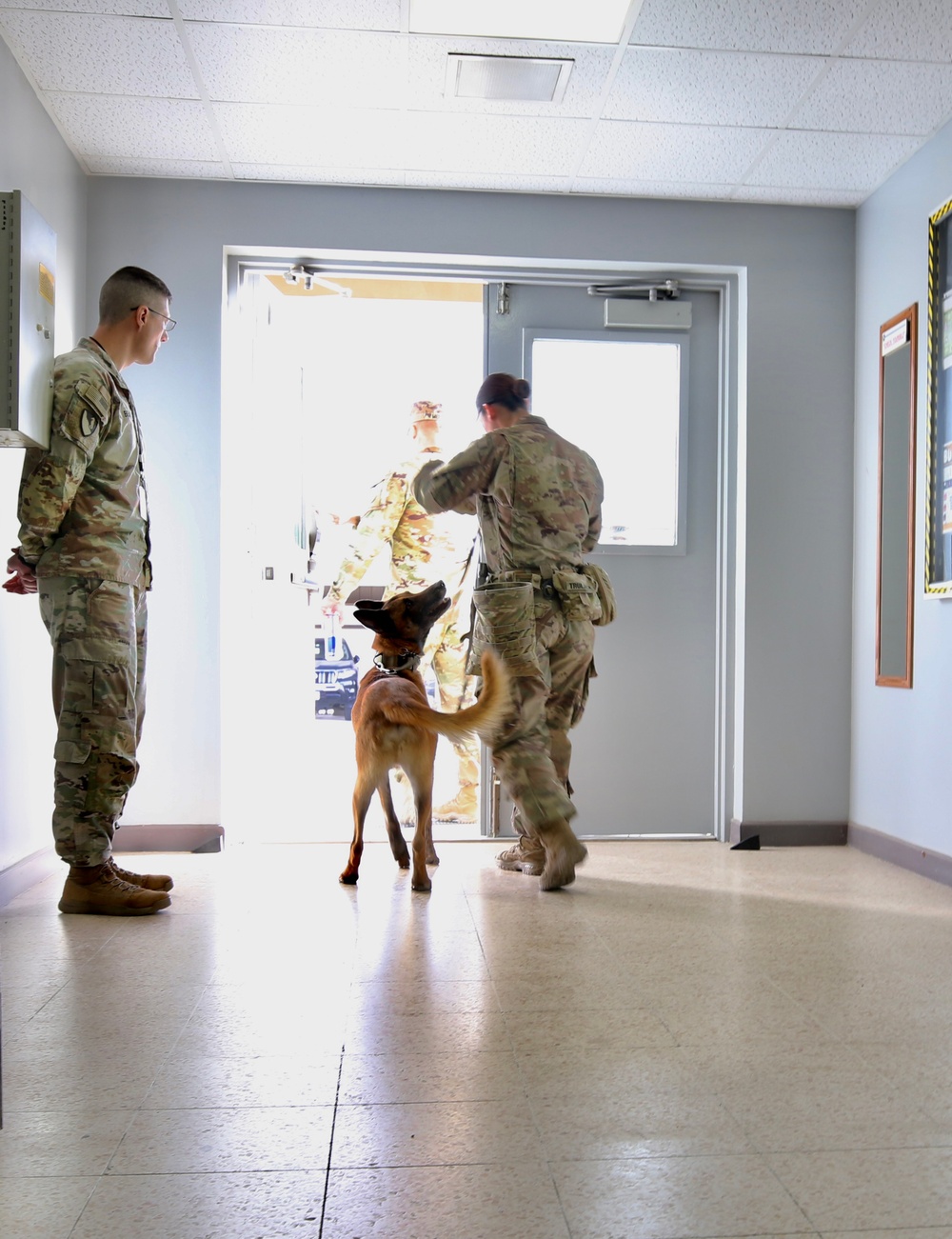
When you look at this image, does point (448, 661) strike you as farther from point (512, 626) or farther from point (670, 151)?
point (670, 151)

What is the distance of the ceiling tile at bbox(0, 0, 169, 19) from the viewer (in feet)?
10.1

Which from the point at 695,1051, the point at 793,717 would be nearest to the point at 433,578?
the point at 793,717

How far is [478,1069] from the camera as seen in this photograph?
1.95m

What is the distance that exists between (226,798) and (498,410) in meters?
1.92

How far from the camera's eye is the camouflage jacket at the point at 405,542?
4793 millimetres

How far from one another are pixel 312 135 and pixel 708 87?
141cm

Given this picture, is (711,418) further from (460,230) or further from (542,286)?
(460,230)

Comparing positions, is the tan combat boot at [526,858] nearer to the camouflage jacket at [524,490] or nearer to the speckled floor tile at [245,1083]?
the camouflage jacket at [524,490]

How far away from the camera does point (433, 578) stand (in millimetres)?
4930

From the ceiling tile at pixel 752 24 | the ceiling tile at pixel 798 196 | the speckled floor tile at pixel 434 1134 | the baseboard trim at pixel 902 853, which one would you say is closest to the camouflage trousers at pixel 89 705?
the speckled floor tile at pixel 434 1134

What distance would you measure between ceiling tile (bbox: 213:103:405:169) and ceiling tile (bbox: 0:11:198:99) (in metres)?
0.25

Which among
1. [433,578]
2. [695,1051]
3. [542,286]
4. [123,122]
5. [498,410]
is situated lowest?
[695,1051]

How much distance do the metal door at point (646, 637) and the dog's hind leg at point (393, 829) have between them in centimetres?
85

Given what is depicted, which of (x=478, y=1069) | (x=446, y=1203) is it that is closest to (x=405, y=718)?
(x=478, y=1069)
